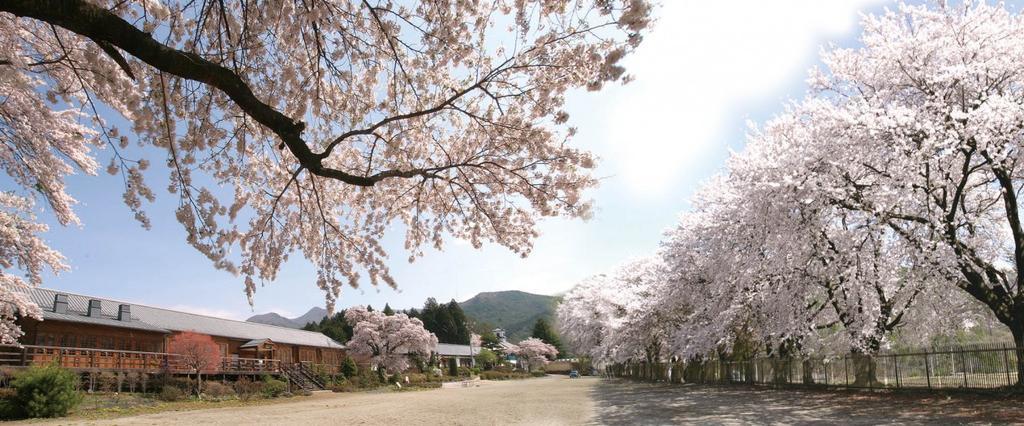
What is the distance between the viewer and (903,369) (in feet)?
57.7

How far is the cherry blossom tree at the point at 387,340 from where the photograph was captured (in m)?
54.5

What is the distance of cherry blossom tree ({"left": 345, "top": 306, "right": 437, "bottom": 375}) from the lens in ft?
179

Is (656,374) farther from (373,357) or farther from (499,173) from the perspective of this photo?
(499,173)

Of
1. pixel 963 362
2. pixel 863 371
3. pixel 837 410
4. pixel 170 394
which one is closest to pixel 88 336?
pixel 170 394

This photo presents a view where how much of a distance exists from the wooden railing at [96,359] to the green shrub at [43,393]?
2955mm

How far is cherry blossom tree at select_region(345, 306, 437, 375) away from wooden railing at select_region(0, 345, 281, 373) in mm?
21806

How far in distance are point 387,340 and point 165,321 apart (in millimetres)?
22669

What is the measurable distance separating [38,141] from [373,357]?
47185 millimetres

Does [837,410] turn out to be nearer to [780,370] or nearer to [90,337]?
[780,370]

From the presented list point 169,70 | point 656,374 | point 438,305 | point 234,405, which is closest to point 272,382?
point 234,405

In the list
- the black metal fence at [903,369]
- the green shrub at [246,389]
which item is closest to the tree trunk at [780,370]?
the black metal fence at [903,369]

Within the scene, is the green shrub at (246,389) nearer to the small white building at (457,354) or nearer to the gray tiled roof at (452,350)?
the small white building at (457,354)

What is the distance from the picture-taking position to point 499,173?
7.87m

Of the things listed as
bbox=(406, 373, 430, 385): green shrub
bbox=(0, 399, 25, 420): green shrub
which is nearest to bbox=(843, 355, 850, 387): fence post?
bbox=(0, 399, 25, 420): green shrub
